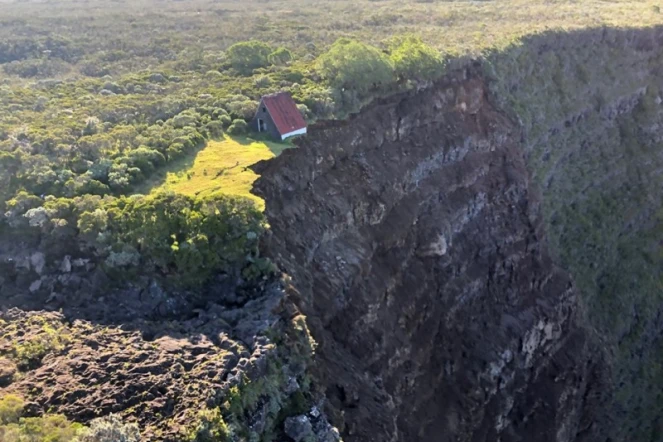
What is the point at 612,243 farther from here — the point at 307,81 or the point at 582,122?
the point at 307,81

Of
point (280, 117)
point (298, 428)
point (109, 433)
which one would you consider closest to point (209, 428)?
point (109, 433)

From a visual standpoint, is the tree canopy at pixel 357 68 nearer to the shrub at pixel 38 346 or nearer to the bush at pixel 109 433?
the shrub at pixel 38 346

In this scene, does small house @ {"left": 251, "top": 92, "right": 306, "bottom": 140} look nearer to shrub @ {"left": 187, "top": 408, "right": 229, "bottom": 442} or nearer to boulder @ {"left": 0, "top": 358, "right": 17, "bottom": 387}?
boulder @ {"left": 0, "top": 358, "right": 17, "bottom": 387}

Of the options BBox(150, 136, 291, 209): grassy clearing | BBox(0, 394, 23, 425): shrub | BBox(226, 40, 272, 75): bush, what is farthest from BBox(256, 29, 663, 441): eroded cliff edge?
BBox(226, 40, 272, 75): bush

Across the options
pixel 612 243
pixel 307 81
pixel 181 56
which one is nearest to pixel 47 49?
pixel 181 56

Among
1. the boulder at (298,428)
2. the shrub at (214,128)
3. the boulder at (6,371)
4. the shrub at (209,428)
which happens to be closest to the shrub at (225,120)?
the shrub at (214,128)

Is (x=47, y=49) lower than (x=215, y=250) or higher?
higher

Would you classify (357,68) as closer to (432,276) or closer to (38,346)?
(432,276)
